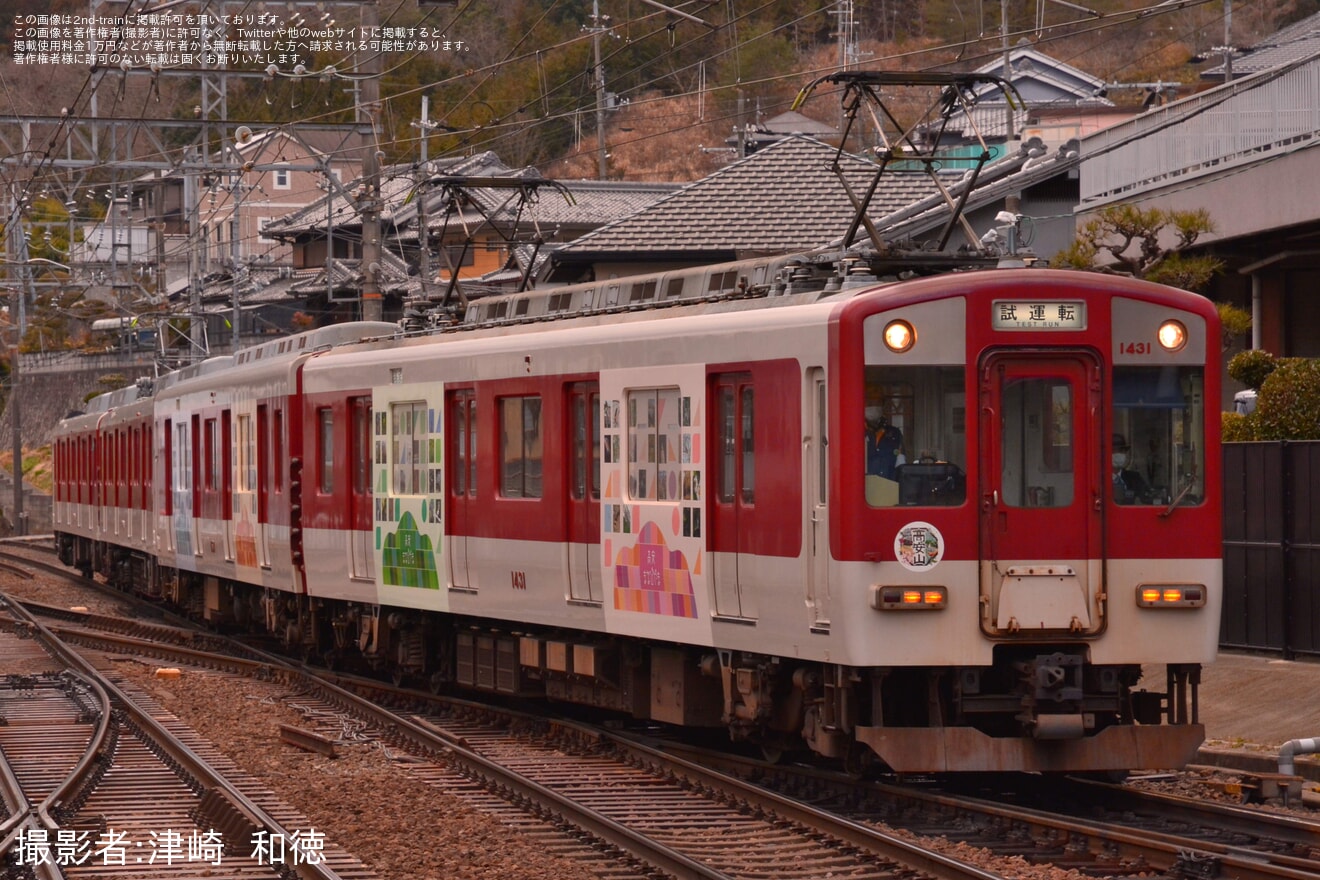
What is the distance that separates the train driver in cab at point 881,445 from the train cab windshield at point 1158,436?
1.10m

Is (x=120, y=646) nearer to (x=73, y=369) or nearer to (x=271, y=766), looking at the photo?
(x=271, y=766)

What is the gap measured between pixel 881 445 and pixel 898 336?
53 cm

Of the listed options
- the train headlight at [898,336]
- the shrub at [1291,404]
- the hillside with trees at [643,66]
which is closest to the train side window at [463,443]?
the train headlight at [898,336]

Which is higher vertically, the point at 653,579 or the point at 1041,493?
the point at 1041,493

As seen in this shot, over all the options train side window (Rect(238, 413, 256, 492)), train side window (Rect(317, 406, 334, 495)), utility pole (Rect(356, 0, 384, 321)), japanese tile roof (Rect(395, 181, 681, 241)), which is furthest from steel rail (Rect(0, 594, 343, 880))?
japanese tile roof (Rect(395, 181, 681, 241))

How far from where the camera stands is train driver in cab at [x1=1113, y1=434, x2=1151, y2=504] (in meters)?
10.0

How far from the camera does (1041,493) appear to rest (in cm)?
992

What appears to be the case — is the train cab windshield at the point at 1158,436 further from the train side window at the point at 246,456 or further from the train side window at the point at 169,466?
the train side window at the point at 169,466

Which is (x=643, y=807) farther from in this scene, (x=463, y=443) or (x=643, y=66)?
(x=643, y=66)

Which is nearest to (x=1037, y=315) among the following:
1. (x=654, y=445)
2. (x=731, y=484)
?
(x=731, y=484)

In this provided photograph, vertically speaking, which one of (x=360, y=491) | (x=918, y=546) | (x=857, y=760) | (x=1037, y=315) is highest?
(x=1037, y=315)

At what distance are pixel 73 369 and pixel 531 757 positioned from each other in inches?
2316

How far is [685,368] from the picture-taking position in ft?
37.0

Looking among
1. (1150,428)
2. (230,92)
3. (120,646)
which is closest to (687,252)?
(120,646)
